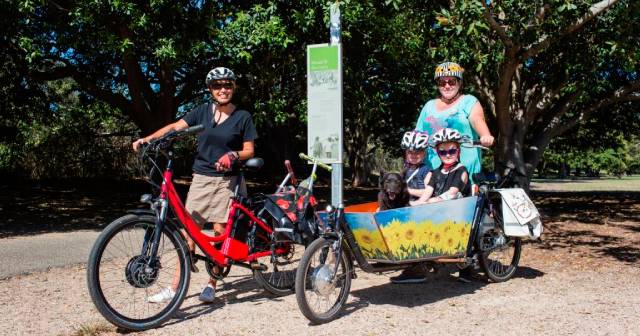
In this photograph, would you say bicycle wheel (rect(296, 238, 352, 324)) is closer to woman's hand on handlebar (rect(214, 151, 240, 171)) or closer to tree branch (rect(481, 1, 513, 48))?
woman's hand on handlebar (rect(214, 151, 240, 171))

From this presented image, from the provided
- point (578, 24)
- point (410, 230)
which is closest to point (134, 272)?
point (410, 230)

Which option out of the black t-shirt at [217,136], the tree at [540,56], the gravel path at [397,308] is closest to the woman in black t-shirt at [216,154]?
the black t-shirt at [217,136]

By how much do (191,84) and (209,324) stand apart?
435 inches

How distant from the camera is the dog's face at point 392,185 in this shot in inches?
189

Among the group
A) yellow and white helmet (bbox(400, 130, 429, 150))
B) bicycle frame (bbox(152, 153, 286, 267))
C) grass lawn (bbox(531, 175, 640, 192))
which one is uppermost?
yellow and white helmet (bbox(400, 130, 429, 150))

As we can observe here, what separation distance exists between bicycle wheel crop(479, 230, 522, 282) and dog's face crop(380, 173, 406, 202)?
0.93 meters

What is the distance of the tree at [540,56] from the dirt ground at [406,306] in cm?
352

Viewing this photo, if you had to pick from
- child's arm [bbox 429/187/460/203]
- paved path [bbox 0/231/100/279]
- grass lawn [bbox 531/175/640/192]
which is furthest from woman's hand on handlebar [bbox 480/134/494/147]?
grass lawn [bbox 531/175/640/192]

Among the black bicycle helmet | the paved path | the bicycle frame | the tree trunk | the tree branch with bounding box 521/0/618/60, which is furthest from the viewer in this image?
the tree trunk

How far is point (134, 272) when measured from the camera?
13.3 feet

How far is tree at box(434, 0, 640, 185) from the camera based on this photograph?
8.91 metres

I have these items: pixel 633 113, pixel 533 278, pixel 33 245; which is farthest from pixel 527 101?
pixel 33 245

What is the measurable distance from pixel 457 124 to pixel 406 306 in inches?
67.0

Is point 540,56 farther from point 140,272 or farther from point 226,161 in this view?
point 140,272
